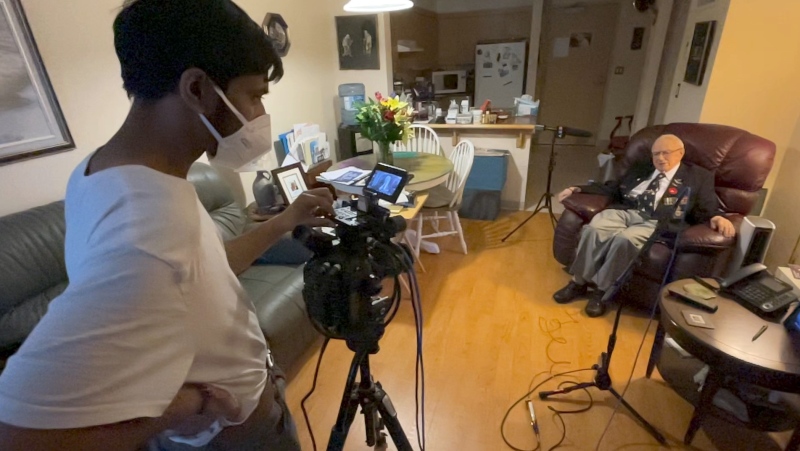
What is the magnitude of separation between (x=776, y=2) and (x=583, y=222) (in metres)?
1.66

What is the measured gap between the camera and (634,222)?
2193 mm

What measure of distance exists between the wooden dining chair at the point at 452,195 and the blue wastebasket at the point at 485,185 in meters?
0.45

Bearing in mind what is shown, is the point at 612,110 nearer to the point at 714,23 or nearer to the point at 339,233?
the point at 714,23

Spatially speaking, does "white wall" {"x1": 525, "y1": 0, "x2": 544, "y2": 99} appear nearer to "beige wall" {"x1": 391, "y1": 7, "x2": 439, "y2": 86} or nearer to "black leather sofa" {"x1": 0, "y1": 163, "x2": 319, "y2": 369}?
"beige wall" {"x1": 391, "y1": 7, "x2": 439, "y2": 86}

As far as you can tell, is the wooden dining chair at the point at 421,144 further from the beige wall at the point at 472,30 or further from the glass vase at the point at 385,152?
the beige wall at the point at 472,30

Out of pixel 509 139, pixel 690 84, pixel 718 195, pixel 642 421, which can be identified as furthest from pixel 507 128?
pixel 642 421

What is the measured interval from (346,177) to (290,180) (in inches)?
13.1

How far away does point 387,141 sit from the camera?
2396mm

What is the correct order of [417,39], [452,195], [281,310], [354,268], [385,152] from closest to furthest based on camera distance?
1. [354,268]
2. [281,310]
3. [385,152]
4. [452,195]
5. [417,39]

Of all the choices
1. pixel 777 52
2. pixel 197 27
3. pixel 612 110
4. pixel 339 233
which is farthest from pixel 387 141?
pixel 612 110

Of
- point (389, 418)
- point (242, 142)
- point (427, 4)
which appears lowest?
point (389, 418)

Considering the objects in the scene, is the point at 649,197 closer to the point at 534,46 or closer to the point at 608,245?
the point at 608,245

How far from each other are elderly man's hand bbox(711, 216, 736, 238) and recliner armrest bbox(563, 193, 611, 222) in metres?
0.54

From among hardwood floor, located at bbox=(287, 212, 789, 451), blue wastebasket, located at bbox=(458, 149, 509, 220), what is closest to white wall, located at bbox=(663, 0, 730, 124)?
blue wastebasket, located at bbox=(458, 149, 509, 220)
